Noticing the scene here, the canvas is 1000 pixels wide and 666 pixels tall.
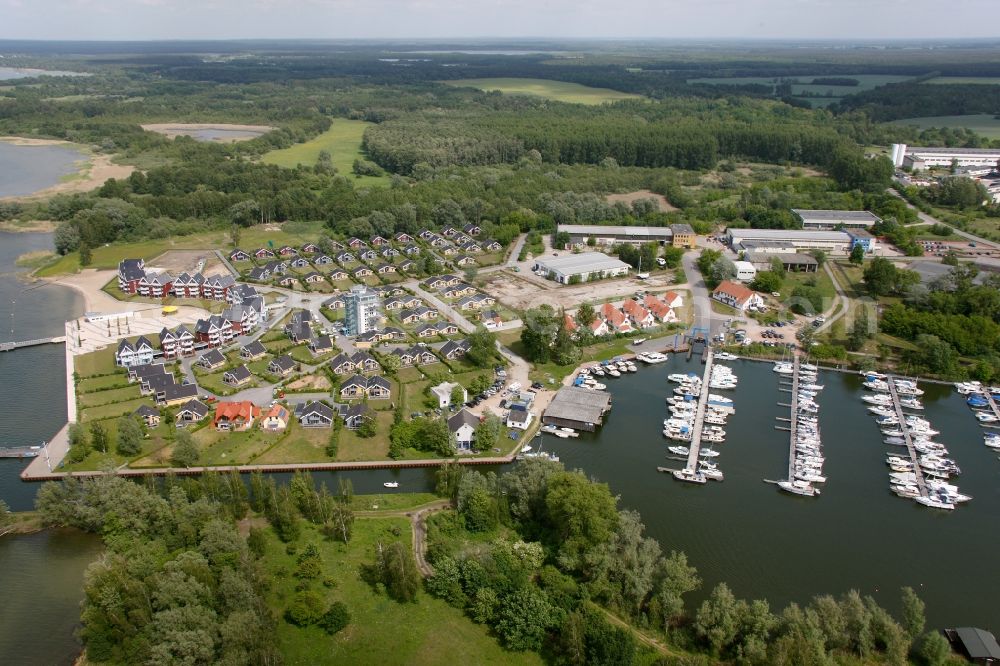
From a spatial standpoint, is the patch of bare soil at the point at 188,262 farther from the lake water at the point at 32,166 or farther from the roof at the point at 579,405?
the lake water at the point at 32,166

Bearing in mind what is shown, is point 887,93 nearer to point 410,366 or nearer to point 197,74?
point 410,366

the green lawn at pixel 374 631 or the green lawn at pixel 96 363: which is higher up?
the green lawn at pixel 96 363

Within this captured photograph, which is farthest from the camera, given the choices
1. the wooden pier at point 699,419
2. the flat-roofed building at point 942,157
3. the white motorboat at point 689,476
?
the flat-roofed building at point 942,157

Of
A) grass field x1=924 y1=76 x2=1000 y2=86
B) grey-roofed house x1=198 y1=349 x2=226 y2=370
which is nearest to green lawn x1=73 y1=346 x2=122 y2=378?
grey-roofed house x1=198 y1=349 x2=226 y2=370

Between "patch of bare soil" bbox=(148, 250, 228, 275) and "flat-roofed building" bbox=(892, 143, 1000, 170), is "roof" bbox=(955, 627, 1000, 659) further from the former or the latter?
"flat-roofed building" bbox=(892, 143, 1000, 170)

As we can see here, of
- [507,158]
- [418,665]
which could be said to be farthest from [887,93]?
[418,665]

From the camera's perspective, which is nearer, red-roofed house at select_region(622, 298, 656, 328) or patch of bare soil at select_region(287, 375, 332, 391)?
patch of bare soil at select_region(287, 375, 332, 391)

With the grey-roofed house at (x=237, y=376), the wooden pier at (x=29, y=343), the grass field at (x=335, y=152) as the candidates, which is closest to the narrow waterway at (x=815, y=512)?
the grey-roofed house at (x=237, y=376)

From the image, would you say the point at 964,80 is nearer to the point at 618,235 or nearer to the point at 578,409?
the point at 618,235

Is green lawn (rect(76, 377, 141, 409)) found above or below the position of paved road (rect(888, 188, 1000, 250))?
below
